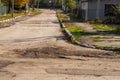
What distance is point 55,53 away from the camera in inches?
550

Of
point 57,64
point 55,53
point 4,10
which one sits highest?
point 57,64

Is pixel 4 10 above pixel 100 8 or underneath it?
underneath

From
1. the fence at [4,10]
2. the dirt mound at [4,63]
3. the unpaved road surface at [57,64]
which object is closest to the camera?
the unpaved road surface at [57,64]

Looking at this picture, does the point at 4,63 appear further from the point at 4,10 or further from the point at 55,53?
the point at 4,10

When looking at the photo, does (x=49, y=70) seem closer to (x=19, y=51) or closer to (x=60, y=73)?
(x=60, y=73)

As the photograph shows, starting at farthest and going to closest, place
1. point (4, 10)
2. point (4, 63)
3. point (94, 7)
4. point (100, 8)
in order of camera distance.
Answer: point (4, 10) → point (94, 7) → point (100, 8) → point (4, 63)

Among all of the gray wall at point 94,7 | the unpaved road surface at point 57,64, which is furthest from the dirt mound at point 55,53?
the gray wall at point 94,7

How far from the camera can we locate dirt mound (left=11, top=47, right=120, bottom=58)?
43.8ft

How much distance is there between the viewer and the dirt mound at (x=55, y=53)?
1334cm

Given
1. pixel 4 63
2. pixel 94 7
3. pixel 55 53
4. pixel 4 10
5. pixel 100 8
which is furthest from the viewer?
pixel 4 10

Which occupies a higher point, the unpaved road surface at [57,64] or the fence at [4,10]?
the unpaved road surface at [57,64]

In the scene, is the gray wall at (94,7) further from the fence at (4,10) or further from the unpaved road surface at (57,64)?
the unpaved road surface at (57,64)

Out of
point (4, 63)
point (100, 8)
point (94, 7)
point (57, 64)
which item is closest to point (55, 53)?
point (57, 64)

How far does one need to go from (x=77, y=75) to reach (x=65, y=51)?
5129 mm
